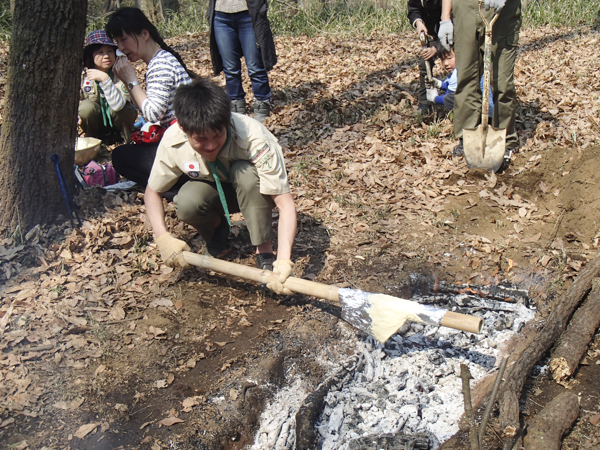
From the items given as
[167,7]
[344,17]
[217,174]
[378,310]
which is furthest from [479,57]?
[167,7]

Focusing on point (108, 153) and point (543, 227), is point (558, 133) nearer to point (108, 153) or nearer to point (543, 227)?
point (543, 227)

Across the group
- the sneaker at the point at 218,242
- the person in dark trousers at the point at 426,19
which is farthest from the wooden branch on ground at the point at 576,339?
the person in dark trousers at the point at 426,19

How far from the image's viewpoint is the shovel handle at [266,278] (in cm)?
312

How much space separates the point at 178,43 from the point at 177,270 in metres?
8.34

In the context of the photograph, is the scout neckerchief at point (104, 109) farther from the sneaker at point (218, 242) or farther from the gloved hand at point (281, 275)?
the gloved hand at point (281, 275)

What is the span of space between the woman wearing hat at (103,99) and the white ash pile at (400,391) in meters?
3.32

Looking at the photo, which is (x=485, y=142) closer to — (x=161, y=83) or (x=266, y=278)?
(x=266, y=278)

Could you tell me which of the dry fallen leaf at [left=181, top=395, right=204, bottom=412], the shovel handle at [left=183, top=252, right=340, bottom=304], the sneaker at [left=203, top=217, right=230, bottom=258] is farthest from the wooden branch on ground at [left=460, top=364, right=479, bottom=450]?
the sneaker at [left=203, top=217, right=230, bottom=258]

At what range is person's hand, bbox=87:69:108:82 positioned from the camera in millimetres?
4580

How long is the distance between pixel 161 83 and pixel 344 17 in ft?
28.5

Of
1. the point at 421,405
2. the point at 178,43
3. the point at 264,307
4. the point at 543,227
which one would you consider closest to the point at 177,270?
the point at 264,307

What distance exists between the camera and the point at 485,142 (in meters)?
5.14

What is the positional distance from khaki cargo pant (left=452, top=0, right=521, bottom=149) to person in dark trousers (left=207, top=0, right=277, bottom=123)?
2.20 metres

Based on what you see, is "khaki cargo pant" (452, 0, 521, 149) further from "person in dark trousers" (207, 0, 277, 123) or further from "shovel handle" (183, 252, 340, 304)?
"shovel handle" (183, 252, 340, 304)
